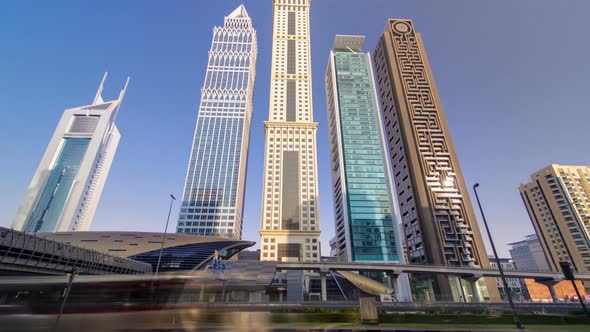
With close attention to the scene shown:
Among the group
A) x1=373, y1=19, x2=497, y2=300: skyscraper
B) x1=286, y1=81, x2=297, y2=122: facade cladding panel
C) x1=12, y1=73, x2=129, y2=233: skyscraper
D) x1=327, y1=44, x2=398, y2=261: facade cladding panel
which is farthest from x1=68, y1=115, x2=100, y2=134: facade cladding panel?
x1=373, y1=19, x2=497, y2=300: skyscraper

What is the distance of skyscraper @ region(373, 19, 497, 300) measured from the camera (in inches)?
2283

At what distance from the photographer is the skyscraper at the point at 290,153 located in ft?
282

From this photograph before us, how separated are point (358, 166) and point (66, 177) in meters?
195

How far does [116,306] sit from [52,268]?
138 ft

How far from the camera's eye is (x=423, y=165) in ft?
217

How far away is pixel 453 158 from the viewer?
222 ft

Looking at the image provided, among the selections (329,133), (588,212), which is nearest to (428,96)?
(329,133)

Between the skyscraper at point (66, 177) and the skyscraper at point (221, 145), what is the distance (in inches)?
4224

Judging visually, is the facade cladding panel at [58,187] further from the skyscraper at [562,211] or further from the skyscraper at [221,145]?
the skyscraper at [562,211]

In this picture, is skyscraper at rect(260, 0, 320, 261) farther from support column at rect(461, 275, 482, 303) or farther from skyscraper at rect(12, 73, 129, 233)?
skyscraper at rect(12, 73, 129, 233)

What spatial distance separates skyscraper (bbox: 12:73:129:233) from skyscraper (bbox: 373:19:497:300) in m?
203

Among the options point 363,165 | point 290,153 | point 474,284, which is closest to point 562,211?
point 474,284

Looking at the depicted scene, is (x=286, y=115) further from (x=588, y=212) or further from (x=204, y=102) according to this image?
(x=588, y=212)

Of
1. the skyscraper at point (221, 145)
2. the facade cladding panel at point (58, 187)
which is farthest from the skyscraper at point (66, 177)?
the skyscraper at point (221, 145)
